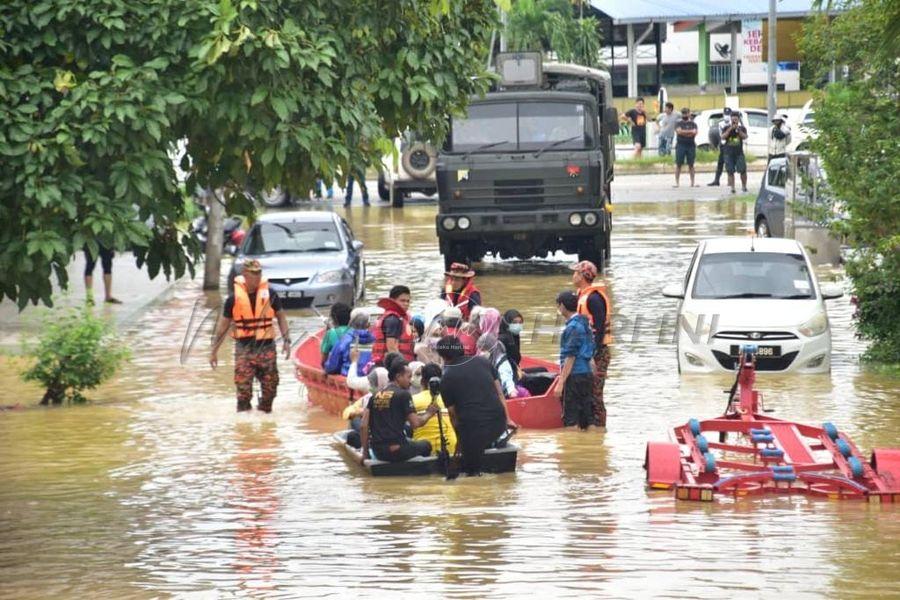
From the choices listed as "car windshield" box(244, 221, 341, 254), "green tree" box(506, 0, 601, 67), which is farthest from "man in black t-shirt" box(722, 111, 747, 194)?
"green tree" box(506, 0, 601, 67)

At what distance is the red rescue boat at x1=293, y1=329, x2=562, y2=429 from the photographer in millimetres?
16500

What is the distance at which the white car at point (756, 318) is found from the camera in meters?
19.0

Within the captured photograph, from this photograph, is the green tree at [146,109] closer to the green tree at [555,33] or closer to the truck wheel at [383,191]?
the truck wheel at [383,191]

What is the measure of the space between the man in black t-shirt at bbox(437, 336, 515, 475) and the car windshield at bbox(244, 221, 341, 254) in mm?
12676

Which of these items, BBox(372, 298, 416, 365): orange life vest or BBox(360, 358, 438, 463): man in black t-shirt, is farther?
BBox(372, 298, 416, 365): orange life vest

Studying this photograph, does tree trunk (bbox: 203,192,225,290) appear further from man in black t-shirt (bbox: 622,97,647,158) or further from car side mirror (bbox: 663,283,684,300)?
man in black t-shirt (bbox: 622,97,647,158)

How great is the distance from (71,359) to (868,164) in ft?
29.7

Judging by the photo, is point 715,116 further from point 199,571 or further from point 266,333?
point 199,571

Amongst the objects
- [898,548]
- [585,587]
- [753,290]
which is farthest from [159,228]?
[753,290]

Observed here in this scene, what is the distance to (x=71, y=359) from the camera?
18.6m

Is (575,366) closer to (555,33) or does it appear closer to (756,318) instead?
(756,318)

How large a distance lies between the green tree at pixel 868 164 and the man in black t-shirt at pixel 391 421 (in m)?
7.16

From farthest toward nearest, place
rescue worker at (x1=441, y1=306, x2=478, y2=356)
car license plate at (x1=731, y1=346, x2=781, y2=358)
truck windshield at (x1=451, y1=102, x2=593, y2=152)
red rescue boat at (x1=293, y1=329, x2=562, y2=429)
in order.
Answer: truck windshield at (x1=451, y1=102, x2=593, y2=152)
car license plate at (x1=731, y1=346, x2=781, y2=358)
red rescue boat at (x1=293, y1=329, x2=562, y2=429)
rescue worker at (x1=441, y1=306, x2=478, y2=356)

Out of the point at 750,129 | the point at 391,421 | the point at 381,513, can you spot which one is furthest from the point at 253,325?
the point at 750,129
